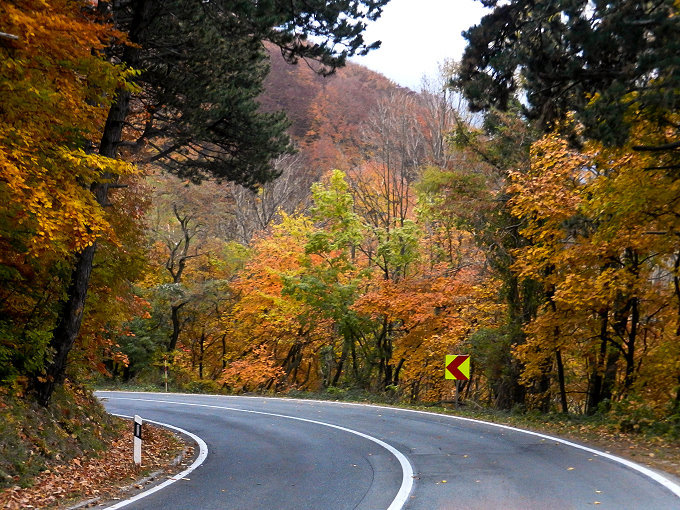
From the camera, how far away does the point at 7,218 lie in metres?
8.89

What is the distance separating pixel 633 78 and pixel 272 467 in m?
8.02

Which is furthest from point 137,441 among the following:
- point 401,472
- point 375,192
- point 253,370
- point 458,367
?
point 375,192

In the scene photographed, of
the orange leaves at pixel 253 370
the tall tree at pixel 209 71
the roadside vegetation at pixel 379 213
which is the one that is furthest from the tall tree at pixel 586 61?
the orange leaves at pixel 253 370

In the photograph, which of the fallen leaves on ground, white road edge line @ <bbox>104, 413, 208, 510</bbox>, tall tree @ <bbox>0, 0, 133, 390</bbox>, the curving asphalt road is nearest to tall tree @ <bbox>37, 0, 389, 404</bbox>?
tall tree @ <bbox>0, 0, 133, 390</bbox>

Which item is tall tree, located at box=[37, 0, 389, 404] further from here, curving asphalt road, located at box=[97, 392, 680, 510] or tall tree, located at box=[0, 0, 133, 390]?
curving asphalt road, located at box=[97, 392, 680, 510]

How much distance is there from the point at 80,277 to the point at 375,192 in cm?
2272

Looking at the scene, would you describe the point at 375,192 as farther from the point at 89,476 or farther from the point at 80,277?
the point at 89,476

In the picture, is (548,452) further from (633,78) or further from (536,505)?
(633,78)

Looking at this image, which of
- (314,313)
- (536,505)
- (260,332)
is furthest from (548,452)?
(260,332)

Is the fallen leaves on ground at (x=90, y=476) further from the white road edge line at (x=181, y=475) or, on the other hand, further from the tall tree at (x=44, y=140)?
the tall tree at (x=44, y=140)

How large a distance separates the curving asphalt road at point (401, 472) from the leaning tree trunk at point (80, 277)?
10.3ft

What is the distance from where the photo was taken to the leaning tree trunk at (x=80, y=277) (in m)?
11.1

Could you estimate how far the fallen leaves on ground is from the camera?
7434 mm

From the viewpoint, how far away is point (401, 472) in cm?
933
